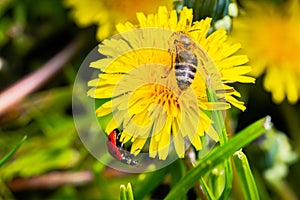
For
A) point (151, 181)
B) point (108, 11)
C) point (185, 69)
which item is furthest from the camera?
point (108, 11)

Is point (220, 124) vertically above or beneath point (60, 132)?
above

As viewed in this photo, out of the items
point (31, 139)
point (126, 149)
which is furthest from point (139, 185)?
point (31, 139)

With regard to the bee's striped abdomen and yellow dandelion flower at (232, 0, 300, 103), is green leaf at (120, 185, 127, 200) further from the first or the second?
yellow dandelion flower at (232, 0, 300, 103)

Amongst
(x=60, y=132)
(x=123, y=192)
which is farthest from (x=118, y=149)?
(x=60, y=132)

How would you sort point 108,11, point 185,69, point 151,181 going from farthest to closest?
point 108,11
point 151,181
point 185,69

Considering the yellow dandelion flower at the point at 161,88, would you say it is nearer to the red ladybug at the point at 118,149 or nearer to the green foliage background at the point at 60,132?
the red ladybug at the point at 118,149

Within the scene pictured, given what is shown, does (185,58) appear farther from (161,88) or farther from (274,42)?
(274,42)

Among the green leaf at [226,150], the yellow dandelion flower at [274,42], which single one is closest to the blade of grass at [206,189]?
the green leaf at [226,150]

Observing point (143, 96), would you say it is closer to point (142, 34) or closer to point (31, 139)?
point (142, 34)
